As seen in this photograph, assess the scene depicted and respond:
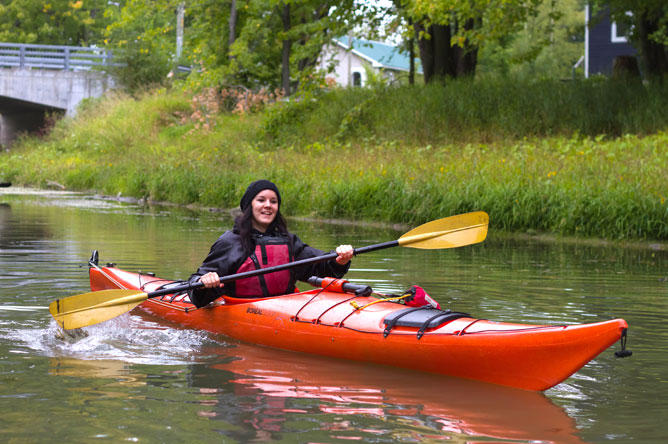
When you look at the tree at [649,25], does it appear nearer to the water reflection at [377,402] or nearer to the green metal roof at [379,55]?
the water reflection at [377,402]

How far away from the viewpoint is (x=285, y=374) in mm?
5352

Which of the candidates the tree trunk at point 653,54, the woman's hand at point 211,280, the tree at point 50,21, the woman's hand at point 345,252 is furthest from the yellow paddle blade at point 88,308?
the tree at point 50,21

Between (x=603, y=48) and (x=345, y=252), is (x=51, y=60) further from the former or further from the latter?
(x=345, y=252)

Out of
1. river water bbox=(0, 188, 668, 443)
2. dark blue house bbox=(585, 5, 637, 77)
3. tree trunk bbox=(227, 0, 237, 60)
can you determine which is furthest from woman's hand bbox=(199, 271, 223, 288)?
dark blue house bbox=(585, 5, 637, 77)

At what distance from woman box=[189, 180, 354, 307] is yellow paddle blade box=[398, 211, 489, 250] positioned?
521mm

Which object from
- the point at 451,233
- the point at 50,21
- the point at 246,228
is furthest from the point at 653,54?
the point at 50,21

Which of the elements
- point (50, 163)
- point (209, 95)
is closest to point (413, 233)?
point (209, 95)

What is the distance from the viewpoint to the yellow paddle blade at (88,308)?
6.10m

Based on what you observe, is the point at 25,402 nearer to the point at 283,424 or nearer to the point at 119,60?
the point at 283,424

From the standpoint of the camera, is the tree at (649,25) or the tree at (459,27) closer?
the tree at (459,27)

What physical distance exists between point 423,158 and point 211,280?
10233 mm

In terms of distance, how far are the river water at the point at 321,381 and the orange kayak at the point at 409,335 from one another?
0.28ft

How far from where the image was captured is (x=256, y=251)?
6.15 metres

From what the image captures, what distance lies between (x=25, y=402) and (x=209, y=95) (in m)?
20.7
